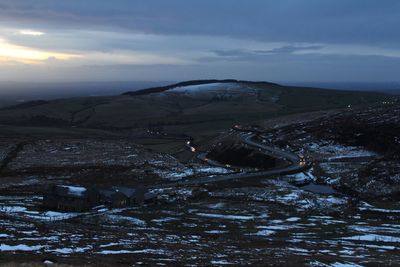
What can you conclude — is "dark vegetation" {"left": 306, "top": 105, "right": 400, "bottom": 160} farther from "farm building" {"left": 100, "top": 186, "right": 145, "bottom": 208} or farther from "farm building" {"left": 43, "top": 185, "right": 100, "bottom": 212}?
"farm building" {"left": 43, "top": 185, "right": 100, "bottom": 212}

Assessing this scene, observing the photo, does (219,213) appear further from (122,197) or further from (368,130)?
(368,130)

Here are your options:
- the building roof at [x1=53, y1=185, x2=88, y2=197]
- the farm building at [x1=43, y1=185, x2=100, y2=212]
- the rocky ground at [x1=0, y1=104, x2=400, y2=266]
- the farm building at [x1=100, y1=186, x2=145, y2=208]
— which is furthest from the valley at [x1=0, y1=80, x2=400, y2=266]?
the building roof at [x1=53, y1=185, x2=88, y2=197]

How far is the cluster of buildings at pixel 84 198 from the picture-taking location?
244ft

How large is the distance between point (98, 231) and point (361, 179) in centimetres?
7055

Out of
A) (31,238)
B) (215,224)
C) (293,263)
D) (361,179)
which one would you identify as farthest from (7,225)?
(361,179)

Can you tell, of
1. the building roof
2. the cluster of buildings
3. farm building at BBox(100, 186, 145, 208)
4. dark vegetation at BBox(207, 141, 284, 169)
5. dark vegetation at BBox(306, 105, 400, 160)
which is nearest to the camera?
the building roof

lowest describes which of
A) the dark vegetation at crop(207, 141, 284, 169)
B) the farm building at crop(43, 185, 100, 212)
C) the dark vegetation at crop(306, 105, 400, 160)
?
the dark vegetation at crop(207, 141, 284, 169)

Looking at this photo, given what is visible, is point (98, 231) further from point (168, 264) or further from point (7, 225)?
point (168, 264)

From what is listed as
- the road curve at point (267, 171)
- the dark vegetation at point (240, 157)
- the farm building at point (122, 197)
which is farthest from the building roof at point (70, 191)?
the dark vegetation at point (240, 157)

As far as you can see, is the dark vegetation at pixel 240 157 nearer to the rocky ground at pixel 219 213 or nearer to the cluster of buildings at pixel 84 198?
the rocky ground at pixel 219 213

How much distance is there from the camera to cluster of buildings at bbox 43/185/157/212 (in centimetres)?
7444

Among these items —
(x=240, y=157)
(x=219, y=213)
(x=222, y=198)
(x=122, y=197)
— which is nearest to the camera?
(x=219, y=213)

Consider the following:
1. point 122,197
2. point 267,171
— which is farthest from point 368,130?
point 122,197

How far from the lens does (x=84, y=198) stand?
74688 millimetres
